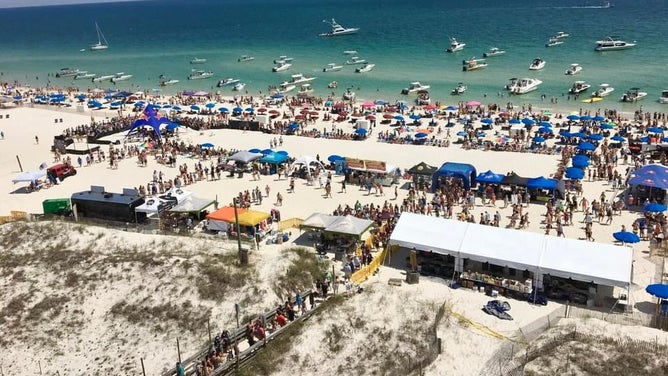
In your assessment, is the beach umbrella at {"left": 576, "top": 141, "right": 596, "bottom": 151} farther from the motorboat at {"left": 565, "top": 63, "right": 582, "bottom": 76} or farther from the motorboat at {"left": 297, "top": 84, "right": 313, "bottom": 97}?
the motorboat at {"left": 565, "top": 63, "right": 582, "bottom": 76}

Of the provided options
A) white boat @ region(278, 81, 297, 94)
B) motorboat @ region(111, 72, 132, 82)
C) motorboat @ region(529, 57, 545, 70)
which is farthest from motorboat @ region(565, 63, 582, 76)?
motorboat @ region(111, 72, 132, 82)

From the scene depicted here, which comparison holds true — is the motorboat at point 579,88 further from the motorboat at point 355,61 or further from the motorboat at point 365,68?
the motorboat at point 355,61

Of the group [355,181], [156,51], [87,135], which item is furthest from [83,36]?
[355,181]

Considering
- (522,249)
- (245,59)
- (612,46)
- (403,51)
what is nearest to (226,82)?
(245,59)

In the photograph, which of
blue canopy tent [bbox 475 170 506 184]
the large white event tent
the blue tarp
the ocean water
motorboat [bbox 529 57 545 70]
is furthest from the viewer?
motorboat [bbox 529 57 545 70]

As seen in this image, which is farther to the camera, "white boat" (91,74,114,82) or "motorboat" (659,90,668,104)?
"white boat" (91,74,114,82)

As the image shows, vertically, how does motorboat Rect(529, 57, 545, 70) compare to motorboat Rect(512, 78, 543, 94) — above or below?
above

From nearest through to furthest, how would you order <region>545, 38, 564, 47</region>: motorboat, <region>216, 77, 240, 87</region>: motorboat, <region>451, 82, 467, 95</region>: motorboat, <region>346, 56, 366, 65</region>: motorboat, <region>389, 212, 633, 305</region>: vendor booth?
<region>389, 212, 633, 305</region>: vendor booth < <region>451, 82, 467, 95</region>: motorboat < <region>216, 77, 240, 87</region>: motorboat < <region>346, 56, 366, 65</region>: motorboat < <region>545, 38, 564, 47</region>: motorboat

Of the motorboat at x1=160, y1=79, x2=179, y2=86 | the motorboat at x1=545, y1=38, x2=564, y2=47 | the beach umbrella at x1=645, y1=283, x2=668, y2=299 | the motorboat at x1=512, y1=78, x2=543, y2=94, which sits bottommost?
the beach umbrella at x1=645, y1=283, x2=668, y2=299

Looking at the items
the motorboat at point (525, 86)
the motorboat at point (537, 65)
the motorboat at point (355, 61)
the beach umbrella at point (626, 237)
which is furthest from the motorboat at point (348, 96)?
the beach umbrella at point (626, 237)
